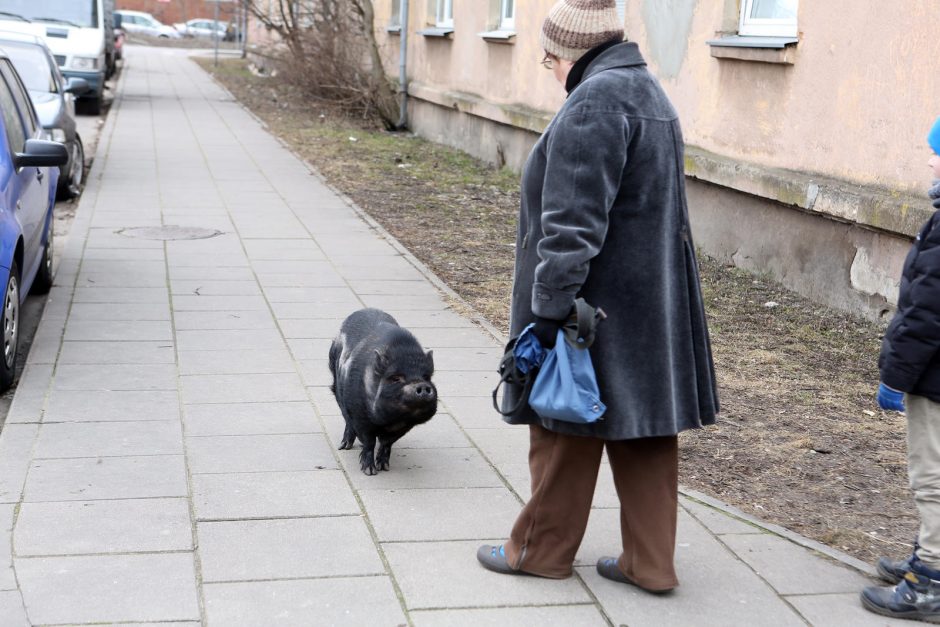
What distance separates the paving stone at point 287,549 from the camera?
390 cm

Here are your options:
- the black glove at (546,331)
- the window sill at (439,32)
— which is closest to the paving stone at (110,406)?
the black glove at (546,331)

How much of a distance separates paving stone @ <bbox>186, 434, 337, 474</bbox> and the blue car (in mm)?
1547

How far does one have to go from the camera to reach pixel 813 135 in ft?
27.3

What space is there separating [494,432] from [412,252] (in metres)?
4.66

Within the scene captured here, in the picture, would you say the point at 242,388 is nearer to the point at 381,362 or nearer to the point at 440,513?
the point at 381,362

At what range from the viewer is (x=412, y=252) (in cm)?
1005

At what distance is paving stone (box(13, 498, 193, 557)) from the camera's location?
404 cm

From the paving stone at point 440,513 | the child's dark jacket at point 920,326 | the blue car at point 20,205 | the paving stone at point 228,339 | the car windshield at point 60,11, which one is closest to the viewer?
the child's dark jacket at point 920,326

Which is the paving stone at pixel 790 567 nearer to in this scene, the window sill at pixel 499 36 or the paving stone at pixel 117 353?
the paving stone at pixel 117 353

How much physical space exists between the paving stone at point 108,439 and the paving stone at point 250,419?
0.13m

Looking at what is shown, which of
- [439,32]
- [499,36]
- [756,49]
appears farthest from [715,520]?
[439,32]

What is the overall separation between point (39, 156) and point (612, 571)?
4596 millimetres

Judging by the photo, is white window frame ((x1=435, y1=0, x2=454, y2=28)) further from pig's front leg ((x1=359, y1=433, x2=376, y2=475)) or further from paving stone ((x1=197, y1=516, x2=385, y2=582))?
paving stone ((x1=197, y1=516, x2=385, y2=582))

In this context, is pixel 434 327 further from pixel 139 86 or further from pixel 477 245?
pixel 139 86
